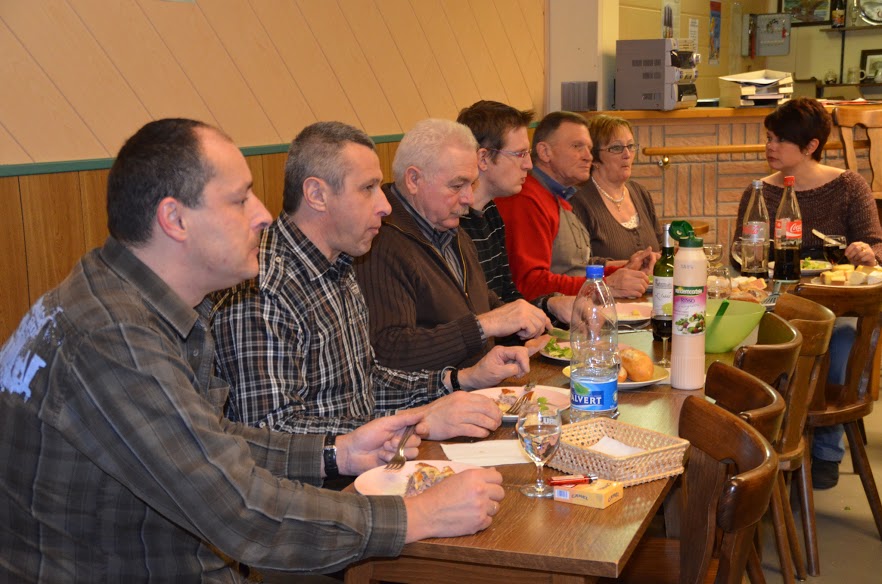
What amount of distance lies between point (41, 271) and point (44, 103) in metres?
0.47

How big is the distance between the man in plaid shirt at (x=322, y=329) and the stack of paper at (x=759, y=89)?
14.0 feet

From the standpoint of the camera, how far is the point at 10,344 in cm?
140

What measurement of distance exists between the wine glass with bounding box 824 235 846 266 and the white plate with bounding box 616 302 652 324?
1128 mm

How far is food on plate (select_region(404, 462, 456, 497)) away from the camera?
1.56 meters

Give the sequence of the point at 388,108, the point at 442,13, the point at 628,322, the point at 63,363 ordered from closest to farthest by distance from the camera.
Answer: the point at 63,363
the point at 628,322
the point at 388,108
the point at 442,13

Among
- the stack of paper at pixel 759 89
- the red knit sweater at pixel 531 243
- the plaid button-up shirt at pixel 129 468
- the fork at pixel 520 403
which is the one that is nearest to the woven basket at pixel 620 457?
the fork at pixel 520 403

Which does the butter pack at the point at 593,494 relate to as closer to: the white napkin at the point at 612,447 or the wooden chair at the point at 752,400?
the white napkin at the point at 612,447

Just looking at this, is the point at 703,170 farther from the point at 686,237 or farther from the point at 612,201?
the point at 686,237

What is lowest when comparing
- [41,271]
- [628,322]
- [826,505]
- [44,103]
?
[826,505]

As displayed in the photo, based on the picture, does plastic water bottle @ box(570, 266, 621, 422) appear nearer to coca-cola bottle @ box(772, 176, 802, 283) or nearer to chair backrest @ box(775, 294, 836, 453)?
chair backrest @ box(775, 294, 836, 453)

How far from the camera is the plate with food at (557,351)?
2.45m

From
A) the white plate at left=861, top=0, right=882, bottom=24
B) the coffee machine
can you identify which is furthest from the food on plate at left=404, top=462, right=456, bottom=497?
the white plate at left=861, top=0, right=882, bottom=24

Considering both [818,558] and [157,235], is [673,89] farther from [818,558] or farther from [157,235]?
[157,235]

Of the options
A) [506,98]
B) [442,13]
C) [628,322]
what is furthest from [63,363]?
[506,98]
